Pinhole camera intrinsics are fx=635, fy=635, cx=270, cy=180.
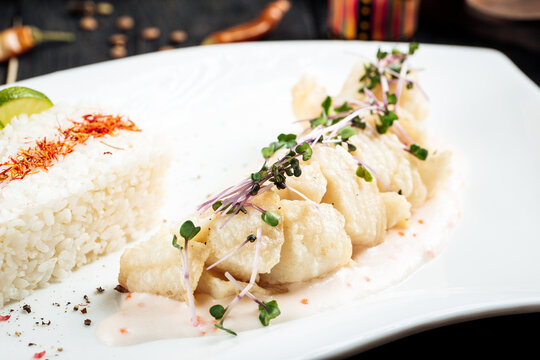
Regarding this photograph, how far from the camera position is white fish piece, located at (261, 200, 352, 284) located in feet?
9.05

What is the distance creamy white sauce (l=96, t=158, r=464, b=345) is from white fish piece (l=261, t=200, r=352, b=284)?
0.08 meters

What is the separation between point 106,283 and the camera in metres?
3.10

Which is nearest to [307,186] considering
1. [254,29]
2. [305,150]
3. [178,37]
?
[305,150]

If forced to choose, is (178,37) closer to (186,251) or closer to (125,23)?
(125,23)

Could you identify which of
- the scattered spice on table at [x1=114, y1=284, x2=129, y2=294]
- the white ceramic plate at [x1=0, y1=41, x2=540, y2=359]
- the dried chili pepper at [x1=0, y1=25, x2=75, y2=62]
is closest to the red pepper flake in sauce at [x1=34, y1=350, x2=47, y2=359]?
the white ceramic plate at [x1=0, y1=41, x2=540, y2=359]

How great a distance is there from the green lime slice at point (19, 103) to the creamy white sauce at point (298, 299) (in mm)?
1395

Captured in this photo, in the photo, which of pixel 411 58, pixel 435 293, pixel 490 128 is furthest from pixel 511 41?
pixel 435 293

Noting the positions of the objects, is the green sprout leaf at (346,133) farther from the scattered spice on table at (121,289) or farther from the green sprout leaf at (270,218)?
the scattered spice on table at (121,289)

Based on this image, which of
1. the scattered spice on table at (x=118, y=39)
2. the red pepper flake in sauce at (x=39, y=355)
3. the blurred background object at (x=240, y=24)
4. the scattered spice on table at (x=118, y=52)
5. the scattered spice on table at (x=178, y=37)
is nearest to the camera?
the red pepper flake in sauce at (x=39, y=355)

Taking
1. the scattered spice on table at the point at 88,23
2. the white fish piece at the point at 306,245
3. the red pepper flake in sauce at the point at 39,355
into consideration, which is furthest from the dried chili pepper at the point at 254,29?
the red pepper flake in sauce at the point at 39,355

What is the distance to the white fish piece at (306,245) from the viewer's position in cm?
276

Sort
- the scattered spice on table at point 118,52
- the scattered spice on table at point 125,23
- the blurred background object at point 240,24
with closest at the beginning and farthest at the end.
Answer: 1. the blurred background object at point 240,24
2. the scattered spice on table at point 118,52
3. the scattered spice on table at point 125,23

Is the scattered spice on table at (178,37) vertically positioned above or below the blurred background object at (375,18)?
below

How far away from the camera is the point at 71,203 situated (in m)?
3.10
